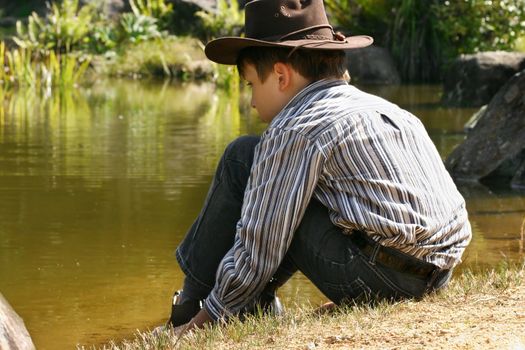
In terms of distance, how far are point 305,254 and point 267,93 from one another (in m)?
0.53

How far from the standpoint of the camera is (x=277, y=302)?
11.6 feet

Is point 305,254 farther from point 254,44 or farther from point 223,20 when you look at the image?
point 223,20

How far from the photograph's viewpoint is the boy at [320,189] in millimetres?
3168

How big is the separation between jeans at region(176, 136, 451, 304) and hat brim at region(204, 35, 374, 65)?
289mm

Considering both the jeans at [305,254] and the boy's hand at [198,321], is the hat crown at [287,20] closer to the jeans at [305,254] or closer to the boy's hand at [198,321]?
the jeans at [305,254]

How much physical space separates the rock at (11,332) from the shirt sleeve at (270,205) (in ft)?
2.73

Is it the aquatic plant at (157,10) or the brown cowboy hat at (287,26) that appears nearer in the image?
the brown cowboy hat at (287,26)

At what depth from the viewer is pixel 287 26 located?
3.33m

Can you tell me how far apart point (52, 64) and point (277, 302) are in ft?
45.0

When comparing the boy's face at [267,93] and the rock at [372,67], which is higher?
the boy's face at [267,93]

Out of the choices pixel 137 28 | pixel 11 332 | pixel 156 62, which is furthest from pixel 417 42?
pixel 11 332

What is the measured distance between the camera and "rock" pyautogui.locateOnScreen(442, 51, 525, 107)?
1334 centimetres

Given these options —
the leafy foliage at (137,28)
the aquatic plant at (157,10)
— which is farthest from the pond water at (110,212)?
the aquatic plant at (157,10)

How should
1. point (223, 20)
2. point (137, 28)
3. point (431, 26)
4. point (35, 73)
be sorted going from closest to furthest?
point (35, 73)
point (431, 26)
point (137, 28)
point (223, 20)
